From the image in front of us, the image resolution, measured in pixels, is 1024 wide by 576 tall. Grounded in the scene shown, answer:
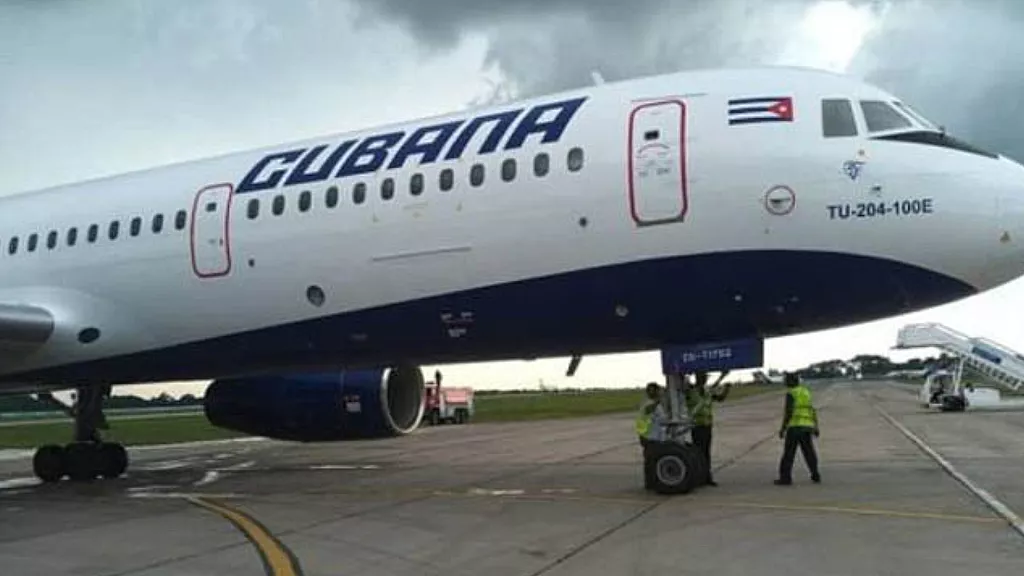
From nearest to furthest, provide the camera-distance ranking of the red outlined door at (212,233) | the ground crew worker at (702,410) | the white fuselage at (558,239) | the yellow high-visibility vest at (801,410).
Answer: the white fuselage at (558,239), the ground crew worker at (702,410), the yellow high-visibility vest at (801,410), the red outlined door at (212,233)

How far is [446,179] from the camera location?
13.1 meters

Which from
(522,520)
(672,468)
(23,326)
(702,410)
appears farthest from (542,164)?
(23,326)

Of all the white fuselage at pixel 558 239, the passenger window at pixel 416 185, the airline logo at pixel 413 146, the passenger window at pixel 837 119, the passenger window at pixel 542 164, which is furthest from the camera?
the passenger window at pixel 416 185

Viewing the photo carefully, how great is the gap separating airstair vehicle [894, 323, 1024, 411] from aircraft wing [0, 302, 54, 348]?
34811mm

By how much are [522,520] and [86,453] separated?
10.4 m

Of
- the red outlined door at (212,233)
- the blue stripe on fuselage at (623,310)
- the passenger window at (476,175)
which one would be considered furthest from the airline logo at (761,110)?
the red outlined door at (212,233)

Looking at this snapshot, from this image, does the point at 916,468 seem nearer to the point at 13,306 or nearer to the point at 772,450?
the point at 772,450

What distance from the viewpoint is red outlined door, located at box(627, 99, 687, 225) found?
1178 centimetres

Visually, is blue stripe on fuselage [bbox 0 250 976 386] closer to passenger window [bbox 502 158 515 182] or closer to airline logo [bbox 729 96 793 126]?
passenger window [bbox 502 158 515 182]

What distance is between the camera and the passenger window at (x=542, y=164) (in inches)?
490

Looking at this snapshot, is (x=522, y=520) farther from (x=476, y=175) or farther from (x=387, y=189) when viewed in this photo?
(x=387, y=189)

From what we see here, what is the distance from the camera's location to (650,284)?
12.0m

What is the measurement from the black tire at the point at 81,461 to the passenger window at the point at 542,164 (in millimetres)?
10325

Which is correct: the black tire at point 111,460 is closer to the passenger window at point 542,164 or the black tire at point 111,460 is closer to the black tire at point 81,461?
the black tire at point 81,461
